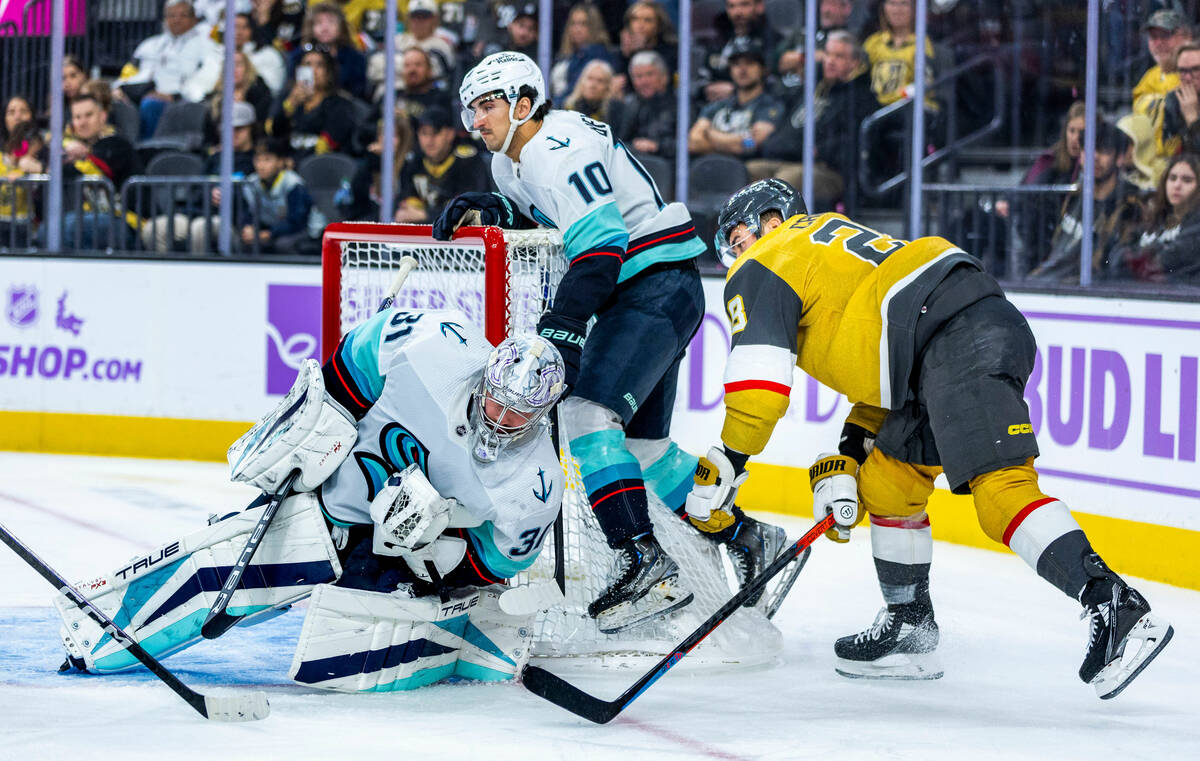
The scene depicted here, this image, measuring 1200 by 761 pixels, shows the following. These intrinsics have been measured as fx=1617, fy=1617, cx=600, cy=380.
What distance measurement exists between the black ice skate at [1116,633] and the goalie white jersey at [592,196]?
110cm

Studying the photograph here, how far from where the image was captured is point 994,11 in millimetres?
5863

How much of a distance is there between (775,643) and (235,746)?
3.97 ft

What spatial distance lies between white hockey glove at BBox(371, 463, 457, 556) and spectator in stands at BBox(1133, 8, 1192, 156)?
2.93 metres

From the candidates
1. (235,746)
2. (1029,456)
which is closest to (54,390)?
(235,746)

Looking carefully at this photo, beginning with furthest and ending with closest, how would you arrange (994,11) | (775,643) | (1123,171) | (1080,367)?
(994,11), (1123,171), (1080,367), (775,643)

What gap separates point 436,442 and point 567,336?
1.13 feet

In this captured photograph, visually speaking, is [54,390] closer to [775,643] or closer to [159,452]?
[159,452]

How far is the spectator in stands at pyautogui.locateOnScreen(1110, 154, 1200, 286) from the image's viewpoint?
178 inches

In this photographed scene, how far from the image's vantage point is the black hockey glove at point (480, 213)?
3.37 meters

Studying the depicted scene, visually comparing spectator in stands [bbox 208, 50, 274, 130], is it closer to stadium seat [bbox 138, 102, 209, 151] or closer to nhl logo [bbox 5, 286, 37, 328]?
stadium seat [bbox 138, 102, 209, 151]

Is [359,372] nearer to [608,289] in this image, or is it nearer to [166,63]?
[608,289]

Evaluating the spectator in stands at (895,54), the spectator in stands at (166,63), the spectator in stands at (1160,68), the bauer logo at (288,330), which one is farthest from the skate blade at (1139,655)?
the spectator in stands at (166,63)

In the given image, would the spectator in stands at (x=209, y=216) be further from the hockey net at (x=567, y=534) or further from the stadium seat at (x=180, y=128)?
the hockey net at (x=567, y=534)

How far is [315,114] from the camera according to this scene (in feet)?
21.9
